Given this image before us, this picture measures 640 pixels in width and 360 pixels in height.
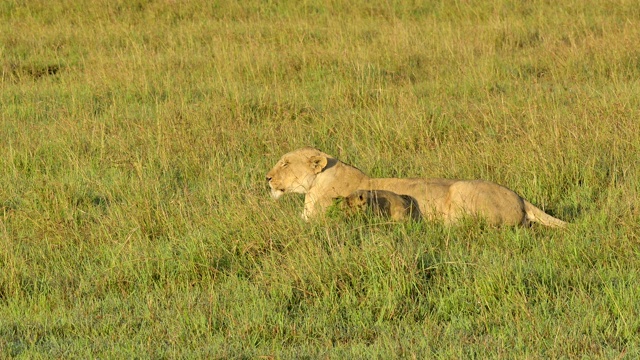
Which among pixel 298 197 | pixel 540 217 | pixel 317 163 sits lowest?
pixel 298 197

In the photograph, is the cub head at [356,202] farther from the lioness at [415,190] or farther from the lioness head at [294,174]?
the lioness head at [294,174]

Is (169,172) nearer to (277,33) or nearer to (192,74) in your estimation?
(192,74)

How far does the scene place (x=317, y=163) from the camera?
20.9ft

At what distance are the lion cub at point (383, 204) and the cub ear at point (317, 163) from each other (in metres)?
0.71

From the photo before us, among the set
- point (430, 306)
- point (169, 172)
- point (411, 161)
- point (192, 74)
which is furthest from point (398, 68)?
point (430, 306)

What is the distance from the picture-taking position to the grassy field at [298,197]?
4.16 m

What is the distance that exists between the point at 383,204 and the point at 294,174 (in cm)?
96

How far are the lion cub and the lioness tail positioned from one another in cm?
63

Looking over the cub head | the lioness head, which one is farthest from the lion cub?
the lioness head

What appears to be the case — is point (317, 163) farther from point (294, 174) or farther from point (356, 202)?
point (356, 202)

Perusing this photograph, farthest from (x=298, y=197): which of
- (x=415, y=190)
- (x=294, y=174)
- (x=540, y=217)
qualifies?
(x=540, y=217)

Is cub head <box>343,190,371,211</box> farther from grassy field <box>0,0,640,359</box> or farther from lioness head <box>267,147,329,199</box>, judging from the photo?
lioness head <box>267,147,329,199</box>

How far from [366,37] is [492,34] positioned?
4.99ft

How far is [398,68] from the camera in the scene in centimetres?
1030
